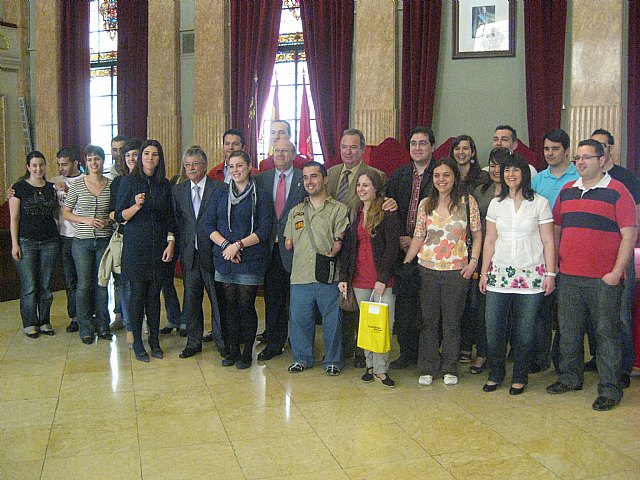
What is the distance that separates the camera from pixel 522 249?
3994mm

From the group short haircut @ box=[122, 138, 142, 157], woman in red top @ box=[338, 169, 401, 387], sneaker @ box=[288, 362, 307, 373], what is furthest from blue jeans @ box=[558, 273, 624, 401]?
short haircut @ box=[122, 138, 142, 157]

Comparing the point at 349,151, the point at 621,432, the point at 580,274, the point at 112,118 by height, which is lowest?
the point at 621,432

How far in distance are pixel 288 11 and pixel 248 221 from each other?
5676 millimetres

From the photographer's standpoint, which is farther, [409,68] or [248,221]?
[409,68]

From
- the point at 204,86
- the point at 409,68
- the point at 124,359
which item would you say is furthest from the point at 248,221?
the point at 204,86

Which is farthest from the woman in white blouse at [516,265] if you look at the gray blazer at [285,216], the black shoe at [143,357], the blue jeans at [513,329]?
the black shoe at [143,357]

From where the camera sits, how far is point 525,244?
3.99 metres

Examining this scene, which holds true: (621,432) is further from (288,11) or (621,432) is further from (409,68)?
(288,11)

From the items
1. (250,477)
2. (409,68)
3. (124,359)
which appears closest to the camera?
(250,477)

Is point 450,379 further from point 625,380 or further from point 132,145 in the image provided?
point 132,145

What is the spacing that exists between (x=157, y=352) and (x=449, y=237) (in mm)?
2190

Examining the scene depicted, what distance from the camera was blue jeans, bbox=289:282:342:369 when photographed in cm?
448

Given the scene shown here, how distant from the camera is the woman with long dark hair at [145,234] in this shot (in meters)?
4.73

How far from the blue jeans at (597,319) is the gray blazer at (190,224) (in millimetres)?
2296
